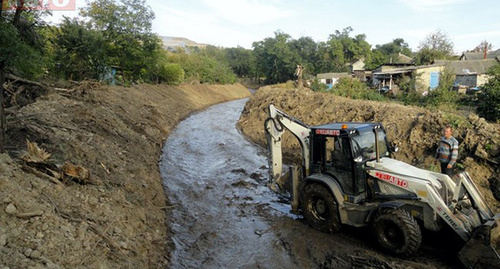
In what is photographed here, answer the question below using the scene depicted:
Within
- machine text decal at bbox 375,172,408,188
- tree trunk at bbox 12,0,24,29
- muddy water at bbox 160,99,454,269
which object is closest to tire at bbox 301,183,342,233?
muddy water at bbox 160,99,454,269

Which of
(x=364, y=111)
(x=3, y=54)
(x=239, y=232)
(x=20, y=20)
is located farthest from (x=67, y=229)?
(x=364, y=111)

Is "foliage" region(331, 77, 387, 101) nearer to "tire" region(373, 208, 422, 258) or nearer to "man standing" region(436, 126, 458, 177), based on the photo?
"man standing" region(436, 126, 458, 177)

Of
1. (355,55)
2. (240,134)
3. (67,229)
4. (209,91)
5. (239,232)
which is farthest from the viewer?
(355,55)

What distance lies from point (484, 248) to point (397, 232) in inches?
52.3

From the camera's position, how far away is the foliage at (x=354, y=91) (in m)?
20.1

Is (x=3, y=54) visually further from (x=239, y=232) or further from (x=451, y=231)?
(x=451, y=231)

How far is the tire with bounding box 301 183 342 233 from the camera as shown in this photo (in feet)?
22.9

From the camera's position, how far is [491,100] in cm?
1364

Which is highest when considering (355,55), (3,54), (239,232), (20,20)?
(355,55)

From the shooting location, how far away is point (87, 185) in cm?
670

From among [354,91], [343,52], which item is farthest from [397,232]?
[343,52]

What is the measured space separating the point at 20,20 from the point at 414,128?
1266cm

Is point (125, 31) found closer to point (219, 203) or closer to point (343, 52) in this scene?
point (219, 203)

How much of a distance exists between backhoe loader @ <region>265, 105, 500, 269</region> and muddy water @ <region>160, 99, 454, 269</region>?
438 millimetres
